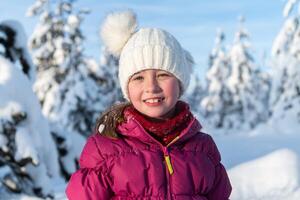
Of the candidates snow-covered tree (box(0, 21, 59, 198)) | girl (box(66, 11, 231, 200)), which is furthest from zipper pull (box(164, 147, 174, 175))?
snow-covered tree (box(0, 21, 59, 198))

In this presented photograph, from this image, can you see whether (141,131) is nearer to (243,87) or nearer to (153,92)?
(153,92)

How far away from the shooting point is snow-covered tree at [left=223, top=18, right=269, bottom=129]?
151 ft

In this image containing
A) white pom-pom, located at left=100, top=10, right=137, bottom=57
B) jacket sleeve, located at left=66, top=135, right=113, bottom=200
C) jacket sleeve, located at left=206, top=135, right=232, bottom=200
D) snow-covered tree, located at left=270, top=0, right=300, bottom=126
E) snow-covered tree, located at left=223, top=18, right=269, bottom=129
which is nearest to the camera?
jacket sleeve, located at left=66, top=135, right=113, bottom=200

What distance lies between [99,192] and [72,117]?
1072 inches

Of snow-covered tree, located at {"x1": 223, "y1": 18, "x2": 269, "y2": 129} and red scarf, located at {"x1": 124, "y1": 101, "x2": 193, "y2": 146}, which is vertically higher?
red scarf, located at {"x1": 124, "y1": 101, "x2": 193, "y2": 146}

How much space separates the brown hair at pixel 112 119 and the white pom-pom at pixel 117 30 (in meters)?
0.35

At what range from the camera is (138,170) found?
3.00 meters

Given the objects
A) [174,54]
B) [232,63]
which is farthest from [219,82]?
[174,54]

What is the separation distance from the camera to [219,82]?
49.8 metres

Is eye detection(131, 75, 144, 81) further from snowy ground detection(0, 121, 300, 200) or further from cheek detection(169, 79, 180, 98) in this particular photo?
snowy ground detection(0, 121, 300, 200)

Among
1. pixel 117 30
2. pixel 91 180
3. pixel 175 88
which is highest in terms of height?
pixel 117 30

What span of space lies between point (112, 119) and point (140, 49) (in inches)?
16.2

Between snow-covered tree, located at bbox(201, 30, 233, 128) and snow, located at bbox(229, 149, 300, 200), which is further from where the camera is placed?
snow-covered tree, located at bbox(201, 30, 233, 128)

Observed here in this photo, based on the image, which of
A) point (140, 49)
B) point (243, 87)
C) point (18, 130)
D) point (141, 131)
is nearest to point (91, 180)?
point (141, 131)
